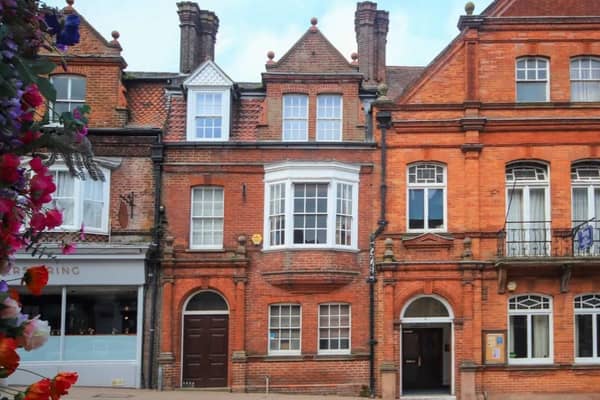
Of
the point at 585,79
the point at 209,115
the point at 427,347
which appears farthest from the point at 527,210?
the point at 209,115

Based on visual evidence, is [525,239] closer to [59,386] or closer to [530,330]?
[530,330]

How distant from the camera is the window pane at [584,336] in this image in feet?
70.5

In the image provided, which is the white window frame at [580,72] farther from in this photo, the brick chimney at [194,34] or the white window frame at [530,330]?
the brick chimney at [194,34]

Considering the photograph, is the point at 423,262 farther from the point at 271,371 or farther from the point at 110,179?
the point at 110,179

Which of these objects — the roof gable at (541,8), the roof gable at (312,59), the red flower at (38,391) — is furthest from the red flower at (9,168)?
the roof gable at (541,8)

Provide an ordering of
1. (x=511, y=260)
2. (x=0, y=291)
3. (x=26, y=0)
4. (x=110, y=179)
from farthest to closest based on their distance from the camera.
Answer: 1. (x=110, y=179)
2. (x=511, y=260)
3. (x=26, y=0)
4. (x=0, y=291)

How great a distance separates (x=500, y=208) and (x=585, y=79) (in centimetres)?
472

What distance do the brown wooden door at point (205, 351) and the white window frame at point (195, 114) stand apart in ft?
17.3

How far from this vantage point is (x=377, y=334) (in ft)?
70.5

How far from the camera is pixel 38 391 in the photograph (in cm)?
317

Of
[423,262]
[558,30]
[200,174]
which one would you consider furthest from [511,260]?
[200,174]

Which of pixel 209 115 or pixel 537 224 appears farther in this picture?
pixel 209 115

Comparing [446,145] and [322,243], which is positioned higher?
[446,145]

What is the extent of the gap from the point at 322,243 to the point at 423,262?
2919 mm
